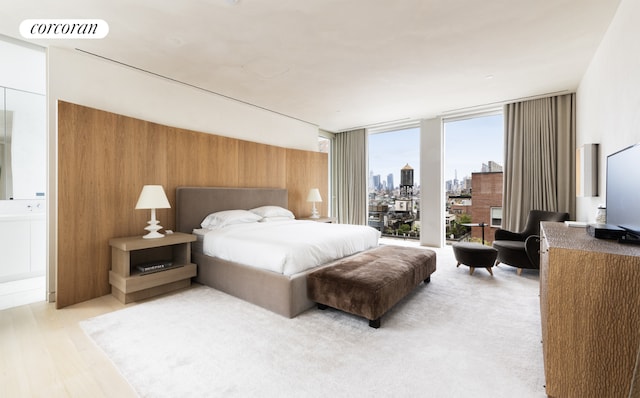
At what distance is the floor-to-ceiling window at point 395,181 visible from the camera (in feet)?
20.6

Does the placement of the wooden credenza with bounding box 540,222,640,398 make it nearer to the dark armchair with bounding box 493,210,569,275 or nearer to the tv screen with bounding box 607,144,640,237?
the tv screen with bounding box 607,144,640,237

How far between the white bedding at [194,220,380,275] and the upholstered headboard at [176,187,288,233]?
0.31 metres

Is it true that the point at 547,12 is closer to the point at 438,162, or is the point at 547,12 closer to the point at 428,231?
the point at 438,162

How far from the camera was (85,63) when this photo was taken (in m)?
3.13

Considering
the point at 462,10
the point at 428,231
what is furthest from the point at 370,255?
the point at 428,231

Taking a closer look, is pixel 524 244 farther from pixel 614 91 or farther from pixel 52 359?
pixel 52 359

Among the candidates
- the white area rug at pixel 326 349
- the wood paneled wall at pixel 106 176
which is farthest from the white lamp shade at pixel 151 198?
the white area rug at pixel 326 349

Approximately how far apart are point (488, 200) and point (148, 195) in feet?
18.5

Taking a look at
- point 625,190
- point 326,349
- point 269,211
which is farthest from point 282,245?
point 625,190

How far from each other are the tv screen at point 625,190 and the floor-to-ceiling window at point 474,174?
3218 millimetres

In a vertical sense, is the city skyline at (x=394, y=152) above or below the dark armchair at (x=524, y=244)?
above

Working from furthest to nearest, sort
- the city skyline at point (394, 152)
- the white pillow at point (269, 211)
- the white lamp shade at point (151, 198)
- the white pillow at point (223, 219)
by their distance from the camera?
1. the city skyline at point (394, 152)
2. the white pillow at point (269, 211)
3. the white pillow at point (223, 219)
4. the white lamp shade at point (151, 198)

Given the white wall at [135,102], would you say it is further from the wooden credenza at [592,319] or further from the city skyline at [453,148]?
the wooden credenza at [592,319]

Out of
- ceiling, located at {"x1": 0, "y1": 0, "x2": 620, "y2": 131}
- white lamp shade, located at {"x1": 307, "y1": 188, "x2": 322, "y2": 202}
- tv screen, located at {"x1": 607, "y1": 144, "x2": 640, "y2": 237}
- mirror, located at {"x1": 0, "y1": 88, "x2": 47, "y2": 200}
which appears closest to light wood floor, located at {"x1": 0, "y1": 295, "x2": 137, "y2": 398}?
mirror, located at {"x1": 0, "y1": 88, "x2": 47, "y2": 200}
